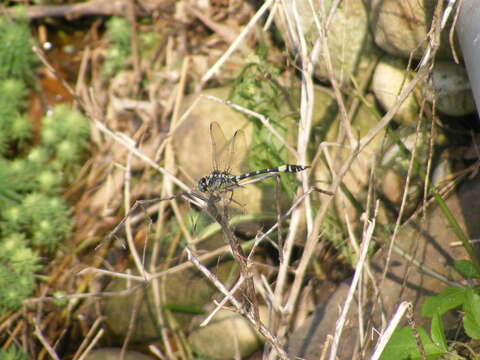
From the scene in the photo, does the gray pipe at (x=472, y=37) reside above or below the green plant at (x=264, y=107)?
above

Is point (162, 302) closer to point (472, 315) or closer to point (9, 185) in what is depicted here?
point (9, 185)

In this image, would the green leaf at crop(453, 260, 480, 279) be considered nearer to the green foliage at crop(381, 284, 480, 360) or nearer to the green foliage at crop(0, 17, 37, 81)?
the green foliage at crop(381, 284, 480, 360)

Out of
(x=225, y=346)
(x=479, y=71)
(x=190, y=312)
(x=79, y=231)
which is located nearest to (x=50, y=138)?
(x=79, y=231)

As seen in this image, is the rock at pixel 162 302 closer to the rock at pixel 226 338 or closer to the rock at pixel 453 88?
the rock at pixel 226 338

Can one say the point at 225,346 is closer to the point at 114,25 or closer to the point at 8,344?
the point at 8,344

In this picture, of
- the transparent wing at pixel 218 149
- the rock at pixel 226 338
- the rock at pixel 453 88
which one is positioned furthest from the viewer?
the rock at pixel 226 338

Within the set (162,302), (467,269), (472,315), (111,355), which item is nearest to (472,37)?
(467,269)

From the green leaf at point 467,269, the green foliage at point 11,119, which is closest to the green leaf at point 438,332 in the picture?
the green leaf at point 467,269
